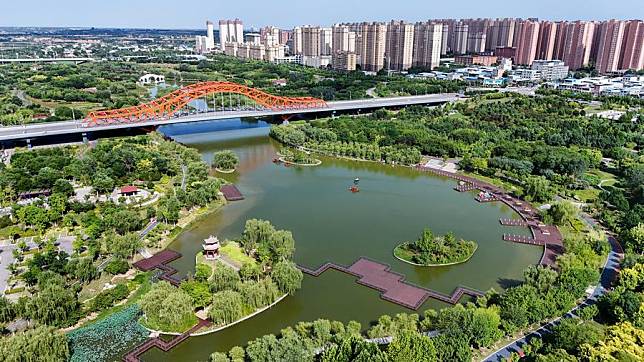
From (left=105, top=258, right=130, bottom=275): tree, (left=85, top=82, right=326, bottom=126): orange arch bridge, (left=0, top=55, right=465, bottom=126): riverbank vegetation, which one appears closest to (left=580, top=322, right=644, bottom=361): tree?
(left=105, top=258, right=130, bottom=275): tree

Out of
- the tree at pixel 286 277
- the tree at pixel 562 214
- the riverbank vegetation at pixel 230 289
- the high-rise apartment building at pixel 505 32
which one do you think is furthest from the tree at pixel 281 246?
the high-rise apartment building at pixel 505 32

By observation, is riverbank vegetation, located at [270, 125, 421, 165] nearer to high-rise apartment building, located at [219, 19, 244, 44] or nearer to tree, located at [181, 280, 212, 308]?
tree, located at [181, 280, 212, 308]

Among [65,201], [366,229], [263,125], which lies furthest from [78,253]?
[263,125]

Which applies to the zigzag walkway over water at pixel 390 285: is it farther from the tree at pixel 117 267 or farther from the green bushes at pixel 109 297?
the tree at pixel 117 267

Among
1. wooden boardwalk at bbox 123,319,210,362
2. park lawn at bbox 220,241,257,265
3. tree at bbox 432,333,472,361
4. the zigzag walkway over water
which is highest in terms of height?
tree at bbox 432,333,472,361

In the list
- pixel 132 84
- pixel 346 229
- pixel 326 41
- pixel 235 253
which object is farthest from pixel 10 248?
pixel 326 41

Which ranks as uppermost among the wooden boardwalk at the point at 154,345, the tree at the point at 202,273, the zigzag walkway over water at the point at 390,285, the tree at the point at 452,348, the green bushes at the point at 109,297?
the tree at the point at 452,348
